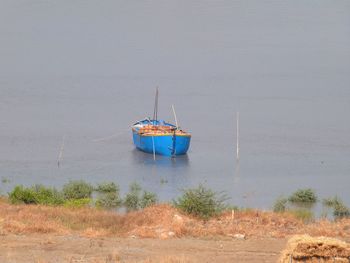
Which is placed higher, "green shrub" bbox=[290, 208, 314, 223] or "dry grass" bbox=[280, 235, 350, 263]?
"dry grass" bbox=[280, 235, 350, 263]

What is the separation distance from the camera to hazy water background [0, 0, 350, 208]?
41.1 metres

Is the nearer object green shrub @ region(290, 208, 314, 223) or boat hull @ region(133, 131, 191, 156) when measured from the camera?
green shrub @ region(290, 208, 314, 223)

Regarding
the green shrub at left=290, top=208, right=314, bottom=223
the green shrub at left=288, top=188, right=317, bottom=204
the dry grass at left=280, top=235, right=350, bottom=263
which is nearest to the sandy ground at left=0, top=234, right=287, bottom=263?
the dry grass at left=280, top=235, right=350, bottom=263

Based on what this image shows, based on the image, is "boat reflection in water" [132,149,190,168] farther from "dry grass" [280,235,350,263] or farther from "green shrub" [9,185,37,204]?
"dry grass" [280,235,350,263]

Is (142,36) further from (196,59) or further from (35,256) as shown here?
(35,256)

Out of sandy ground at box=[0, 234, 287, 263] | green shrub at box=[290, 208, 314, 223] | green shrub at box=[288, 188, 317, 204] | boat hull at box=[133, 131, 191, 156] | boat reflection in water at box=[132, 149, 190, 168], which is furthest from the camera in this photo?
boat hull at box=[133, 131, 191, 156]

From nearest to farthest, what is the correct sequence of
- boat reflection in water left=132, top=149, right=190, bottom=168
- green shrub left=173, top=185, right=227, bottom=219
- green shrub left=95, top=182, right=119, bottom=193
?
1. green shrub left=173, top=185, right=227, bottom=219
2. green shrub left=95, top=182, right=119, bottom=193
3. boat reflection in water left=132, top=149, right=190, bottom=168

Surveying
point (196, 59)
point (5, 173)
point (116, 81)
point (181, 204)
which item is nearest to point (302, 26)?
point (196, 59)

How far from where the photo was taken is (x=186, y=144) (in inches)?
1790

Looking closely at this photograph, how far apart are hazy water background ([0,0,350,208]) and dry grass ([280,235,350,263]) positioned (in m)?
19.5

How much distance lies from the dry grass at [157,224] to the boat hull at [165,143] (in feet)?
92.9

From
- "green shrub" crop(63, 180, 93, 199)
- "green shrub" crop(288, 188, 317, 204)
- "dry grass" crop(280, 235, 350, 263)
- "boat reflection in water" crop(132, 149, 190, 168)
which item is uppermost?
"dry grass" crop(280, 235, 350, 263)

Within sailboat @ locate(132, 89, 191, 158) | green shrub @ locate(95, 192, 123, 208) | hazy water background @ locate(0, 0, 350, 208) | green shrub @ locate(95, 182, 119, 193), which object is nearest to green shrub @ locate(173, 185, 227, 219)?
green shrub @ locate(95, 192, 123, 208)

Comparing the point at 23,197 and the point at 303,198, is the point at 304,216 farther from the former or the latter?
the point at 303,198
